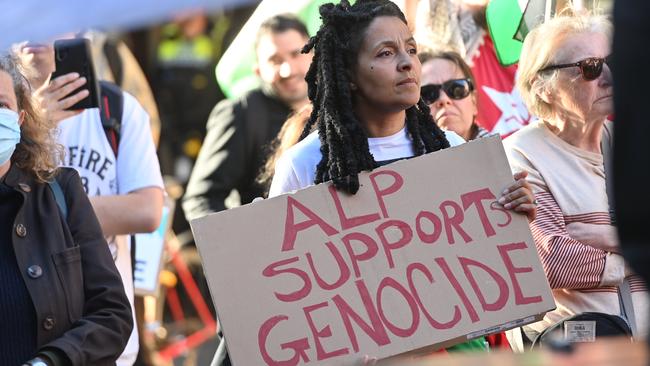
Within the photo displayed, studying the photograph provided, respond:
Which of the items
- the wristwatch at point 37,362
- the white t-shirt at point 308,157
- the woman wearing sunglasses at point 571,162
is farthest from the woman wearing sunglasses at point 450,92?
the wristwatch at point 37,362

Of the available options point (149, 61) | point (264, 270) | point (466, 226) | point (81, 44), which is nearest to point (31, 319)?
point (264, 270)

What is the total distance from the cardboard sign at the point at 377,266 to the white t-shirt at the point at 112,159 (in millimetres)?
1260

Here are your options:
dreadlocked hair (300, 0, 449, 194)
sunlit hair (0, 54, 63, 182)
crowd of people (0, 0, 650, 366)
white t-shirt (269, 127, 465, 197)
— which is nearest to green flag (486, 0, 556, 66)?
crowd of people (0, 0, 650, 366)

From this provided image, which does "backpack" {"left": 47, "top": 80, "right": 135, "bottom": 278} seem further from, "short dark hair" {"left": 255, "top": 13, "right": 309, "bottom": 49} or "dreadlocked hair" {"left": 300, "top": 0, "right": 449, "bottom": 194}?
"short dark hair" {"left": 255, "top": 13, "right": 309, "bottom": 49}

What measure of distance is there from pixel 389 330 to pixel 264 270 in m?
0.41

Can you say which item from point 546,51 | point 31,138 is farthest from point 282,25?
point 31,138

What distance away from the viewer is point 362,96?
14.0 ft

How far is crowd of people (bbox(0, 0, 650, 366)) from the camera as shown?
3.88 meters

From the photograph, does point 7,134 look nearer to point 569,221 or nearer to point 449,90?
point 569,221

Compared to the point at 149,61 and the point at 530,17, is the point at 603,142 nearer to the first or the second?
the point at 530,17

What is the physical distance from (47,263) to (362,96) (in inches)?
44.8

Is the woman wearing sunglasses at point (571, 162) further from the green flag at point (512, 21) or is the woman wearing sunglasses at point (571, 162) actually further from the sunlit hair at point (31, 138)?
the sunlit hair at point (31, 138)

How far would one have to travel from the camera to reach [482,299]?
3.92 metres

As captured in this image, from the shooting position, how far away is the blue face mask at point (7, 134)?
155 inches
